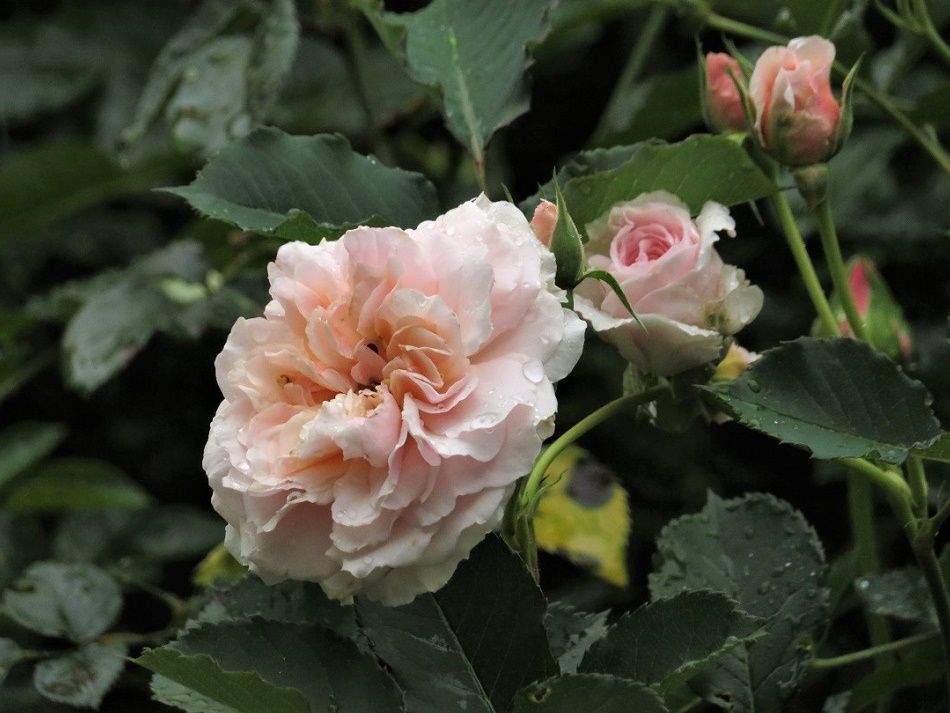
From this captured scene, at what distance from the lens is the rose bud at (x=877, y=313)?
732 mm

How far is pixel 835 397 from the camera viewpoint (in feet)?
1.70

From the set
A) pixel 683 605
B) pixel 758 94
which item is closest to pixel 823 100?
pixel 758 94

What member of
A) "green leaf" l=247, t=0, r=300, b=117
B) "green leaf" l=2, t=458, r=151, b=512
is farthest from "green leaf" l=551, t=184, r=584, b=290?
"green leaf" l=2, t=458, r=151, b=512

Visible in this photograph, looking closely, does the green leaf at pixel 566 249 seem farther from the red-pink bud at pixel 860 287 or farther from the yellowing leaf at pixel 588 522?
the yellowing leaf at pixel 588 522

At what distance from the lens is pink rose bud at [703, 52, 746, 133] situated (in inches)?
23.7

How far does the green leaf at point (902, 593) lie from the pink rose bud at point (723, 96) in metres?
0.24

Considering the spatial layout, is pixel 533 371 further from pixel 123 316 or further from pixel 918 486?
pixel 123 316

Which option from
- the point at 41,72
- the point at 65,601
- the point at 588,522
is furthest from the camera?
the point at 41,72

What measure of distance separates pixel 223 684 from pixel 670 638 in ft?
0.57

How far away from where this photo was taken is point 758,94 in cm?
57

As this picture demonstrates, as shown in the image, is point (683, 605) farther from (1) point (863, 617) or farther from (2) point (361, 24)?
(2) point (361, 24)

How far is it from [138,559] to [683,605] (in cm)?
67

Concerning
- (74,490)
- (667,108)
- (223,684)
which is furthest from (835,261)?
(74,490)

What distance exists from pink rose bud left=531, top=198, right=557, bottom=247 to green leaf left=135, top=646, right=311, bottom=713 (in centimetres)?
21
